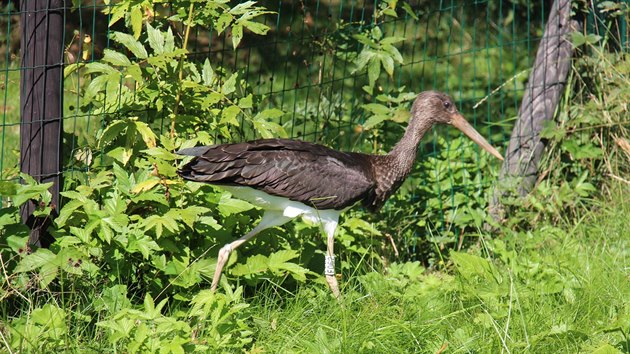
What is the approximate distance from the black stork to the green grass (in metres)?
0.28

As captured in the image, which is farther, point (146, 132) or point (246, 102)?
point (246, 102)

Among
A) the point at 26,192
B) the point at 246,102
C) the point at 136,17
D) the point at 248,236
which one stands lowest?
the point at 248,236

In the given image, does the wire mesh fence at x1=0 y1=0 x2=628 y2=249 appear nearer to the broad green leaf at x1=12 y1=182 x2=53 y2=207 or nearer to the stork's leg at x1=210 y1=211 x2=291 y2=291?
the broad green leaf at x1=12 y1=182 x2=53 y2=207

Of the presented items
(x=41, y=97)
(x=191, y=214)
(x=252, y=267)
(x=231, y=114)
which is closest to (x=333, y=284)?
(x=252, y=267)

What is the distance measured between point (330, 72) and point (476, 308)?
234 cm

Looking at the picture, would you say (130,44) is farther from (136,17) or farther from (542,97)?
(542,97)

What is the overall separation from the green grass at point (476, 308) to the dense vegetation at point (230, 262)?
0.01m

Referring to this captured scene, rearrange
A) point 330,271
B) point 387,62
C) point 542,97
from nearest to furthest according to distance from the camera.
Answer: point 330,271 < point 387,62 < point 542,97

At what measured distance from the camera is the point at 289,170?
214 inches

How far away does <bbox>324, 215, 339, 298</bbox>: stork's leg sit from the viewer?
548 cm

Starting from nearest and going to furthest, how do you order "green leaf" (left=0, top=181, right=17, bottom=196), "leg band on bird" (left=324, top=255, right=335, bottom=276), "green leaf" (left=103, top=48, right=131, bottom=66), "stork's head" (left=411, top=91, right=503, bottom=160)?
"green leaf" (left=0, top=181, right=17, bottom=196) → "green leaf" (left=103, top=48, right=131, bottom=66) → "leg band on bird" (left=324, top=255, right=335, bottom=276) → "stork's head" (left=411, top=91, right=503, bottom=160)

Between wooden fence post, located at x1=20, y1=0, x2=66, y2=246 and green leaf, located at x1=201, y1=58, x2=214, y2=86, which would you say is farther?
green leaf, located at x1=201, y1=58, x2=214, y2=86

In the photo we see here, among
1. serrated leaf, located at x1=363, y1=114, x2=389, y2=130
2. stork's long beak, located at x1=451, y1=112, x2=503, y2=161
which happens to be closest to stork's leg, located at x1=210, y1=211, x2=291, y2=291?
serrated leaf, located at x1=363, y1=114, x2=389, y2=130

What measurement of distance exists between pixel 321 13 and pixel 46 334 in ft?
17.5
